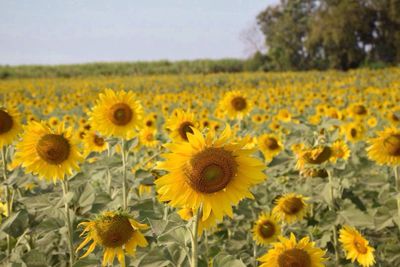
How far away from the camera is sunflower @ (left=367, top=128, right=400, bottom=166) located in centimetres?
286

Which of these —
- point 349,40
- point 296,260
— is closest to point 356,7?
point 349,40

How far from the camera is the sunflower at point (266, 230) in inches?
116

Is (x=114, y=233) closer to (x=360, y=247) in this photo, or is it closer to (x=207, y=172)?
(x=207, y=172)

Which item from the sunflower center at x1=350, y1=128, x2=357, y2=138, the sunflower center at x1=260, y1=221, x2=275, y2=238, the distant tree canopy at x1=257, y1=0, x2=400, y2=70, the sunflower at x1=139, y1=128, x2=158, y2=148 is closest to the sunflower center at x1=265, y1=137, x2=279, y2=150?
the sunflower center at x1=350, y1=128, x2=357, y2=138

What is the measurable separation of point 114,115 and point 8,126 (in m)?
0.61

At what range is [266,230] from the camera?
116 inches

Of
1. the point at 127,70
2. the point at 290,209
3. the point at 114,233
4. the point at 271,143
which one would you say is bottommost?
the point at 127,70

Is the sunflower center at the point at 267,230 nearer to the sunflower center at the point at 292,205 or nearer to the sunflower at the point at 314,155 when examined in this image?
the sunflower center at the point at 292,205

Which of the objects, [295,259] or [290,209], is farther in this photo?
[290,209]

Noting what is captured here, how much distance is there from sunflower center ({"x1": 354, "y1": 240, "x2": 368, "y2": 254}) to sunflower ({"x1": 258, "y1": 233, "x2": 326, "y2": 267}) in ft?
2.00

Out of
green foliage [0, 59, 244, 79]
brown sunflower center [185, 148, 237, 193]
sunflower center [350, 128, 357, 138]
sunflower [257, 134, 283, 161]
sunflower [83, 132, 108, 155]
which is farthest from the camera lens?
green foliage [0, 59, 244, 79]

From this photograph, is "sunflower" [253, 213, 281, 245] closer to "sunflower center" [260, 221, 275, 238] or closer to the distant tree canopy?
"sunflower center" [260, 221, 275, 238]

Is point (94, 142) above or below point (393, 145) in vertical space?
below

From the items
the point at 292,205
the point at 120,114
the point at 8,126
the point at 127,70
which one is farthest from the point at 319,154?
the point at 127,70
